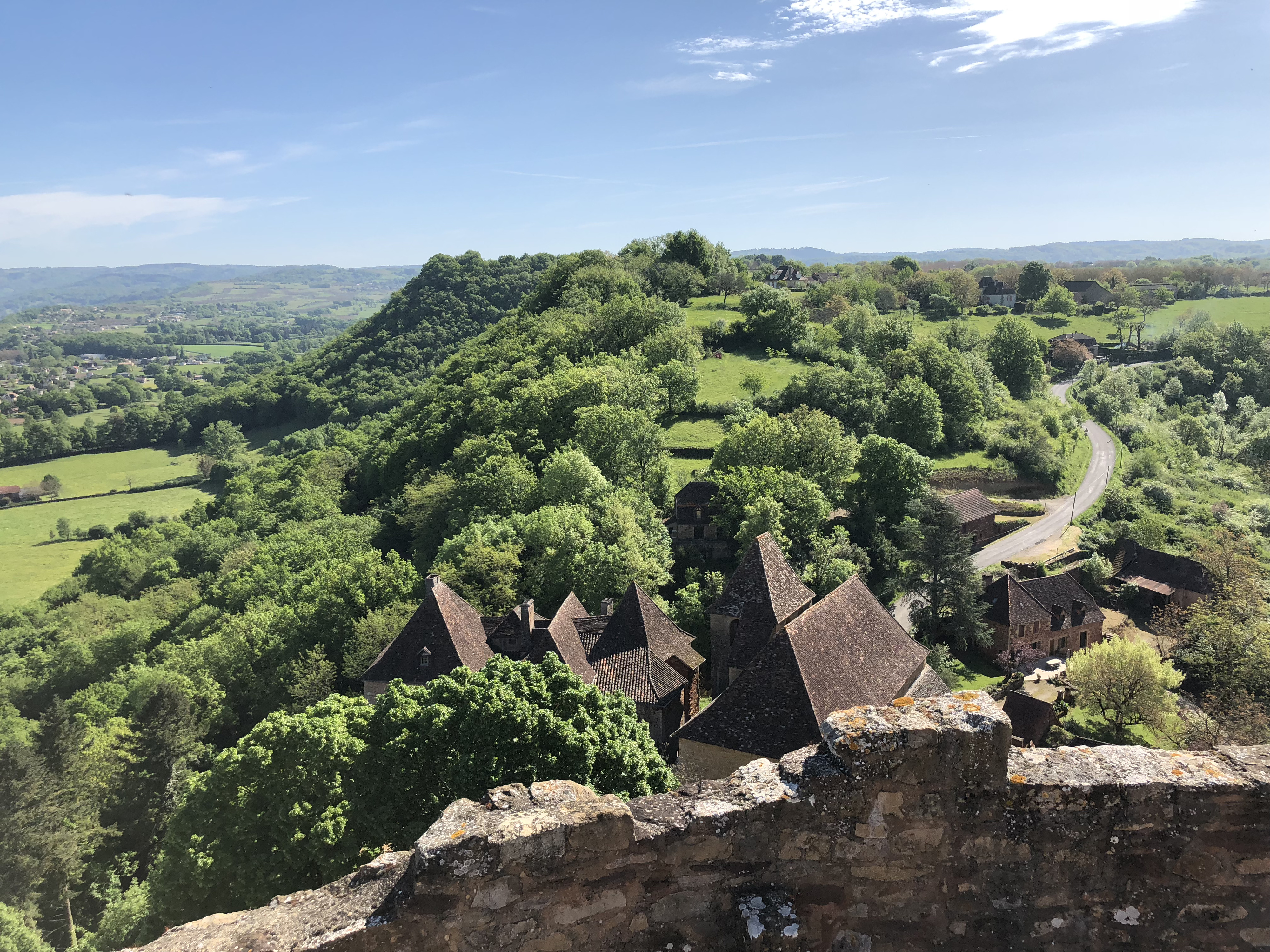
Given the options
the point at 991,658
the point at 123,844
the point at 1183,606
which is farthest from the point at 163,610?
the point at 1183,606

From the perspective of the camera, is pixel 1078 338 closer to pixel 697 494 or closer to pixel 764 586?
pixel 697 494

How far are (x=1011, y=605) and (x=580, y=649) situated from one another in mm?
27974

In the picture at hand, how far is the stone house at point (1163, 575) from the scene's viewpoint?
4884cm

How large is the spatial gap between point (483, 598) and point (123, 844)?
1915cm

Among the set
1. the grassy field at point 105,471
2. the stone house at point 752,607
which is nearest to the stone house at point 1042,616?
the stone house at point 752,607

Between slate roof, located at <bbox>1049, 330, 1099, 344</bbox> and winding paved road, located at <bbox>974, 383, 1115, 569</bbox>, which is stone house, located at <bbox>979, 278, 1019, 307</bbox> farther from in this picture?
winding paved road, located at <bbox>974, 383, 1115, 569</bbox>

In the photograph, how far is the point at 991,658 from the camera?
42.2 metres

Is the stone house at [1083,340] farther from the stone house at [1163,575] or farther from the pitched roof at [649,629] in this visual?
the pitched roof at [649,629]

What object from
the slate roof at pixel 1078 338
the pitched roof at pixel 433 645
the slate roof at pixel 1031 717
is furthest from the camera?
the slate roof at pixel 1078 338

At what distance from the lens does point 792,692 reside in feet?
65.1

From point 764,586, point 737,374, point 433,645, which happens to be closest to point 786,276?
point 737,374

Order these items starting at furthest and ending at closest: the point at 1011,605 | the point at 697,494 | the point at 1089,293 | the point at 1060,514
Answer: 1. the point at 1089,293
2. the point at 1060,514
3. the point at 697,494
4. the point at 1011,605

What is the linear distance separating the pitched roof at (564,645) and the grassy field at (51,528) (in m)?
69.5

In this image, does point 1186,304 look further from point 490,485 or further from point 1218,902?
point 1218,902
